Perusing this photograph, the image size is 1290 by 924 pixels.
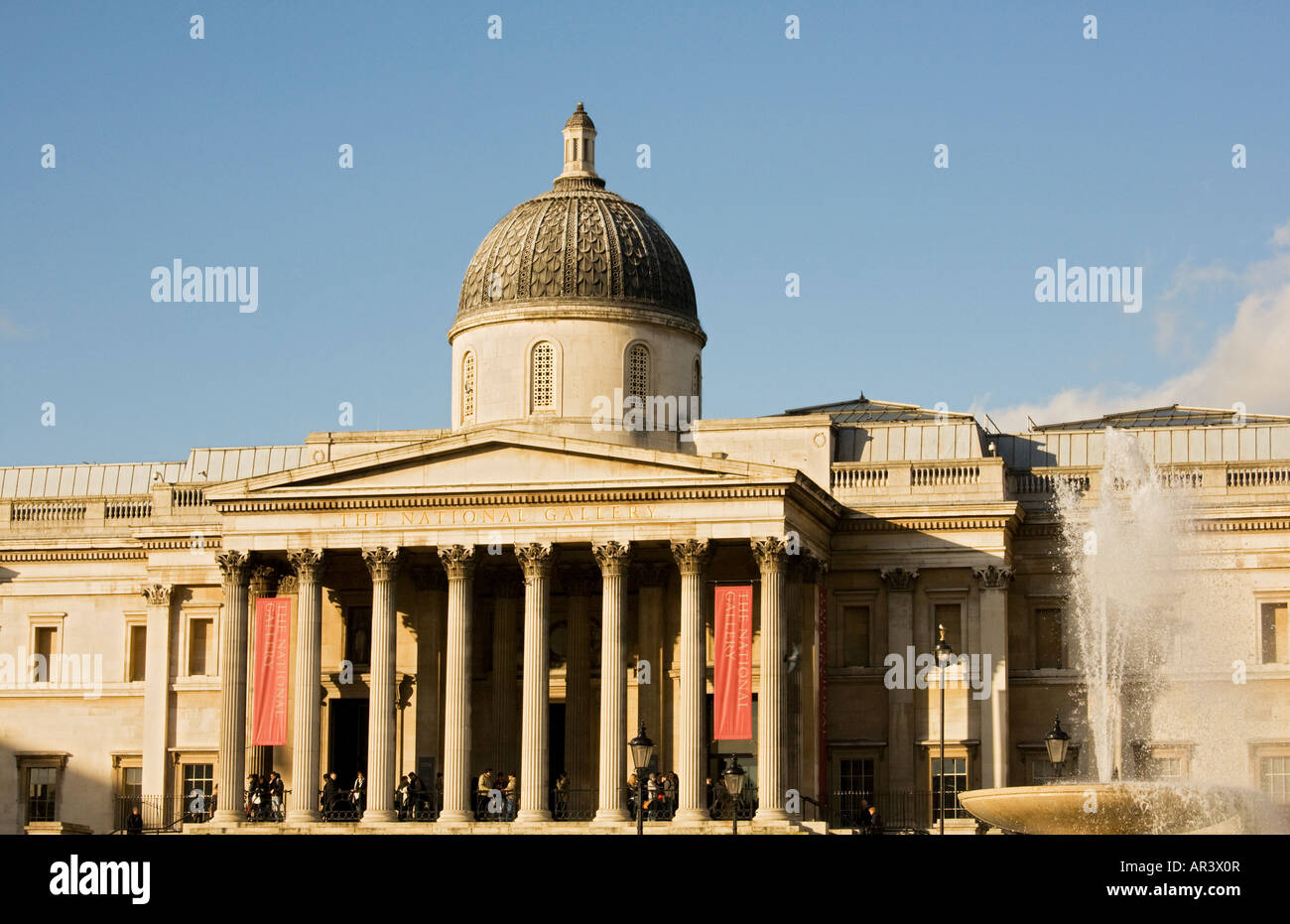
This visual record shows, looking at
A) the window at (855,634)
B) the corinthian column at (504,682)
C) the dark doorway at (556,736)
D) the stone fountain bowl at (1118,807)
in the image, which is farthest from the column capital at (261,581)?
the stone fountain bowl at (1118,807)

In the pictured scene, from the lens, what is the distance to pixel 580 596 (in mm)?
64250

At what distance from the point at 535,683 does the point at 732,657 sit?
17.0 feet

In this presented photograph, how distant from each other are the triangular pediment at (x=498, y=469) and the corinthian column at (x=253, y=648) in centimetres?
340

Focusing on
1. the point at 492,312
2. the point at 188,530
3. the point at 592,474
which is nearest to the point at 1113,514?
the point at 592,474

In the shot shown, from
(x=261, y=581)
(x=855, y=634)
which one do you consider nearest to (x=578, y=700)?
(x=855, y=634)

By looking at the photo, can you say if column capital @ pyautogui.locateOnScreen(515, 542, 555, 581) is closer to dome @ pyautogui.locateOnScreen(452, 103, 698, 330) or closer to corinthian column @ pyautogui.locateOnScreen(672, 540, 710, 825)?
corinthian column @ pyautogui.locateOnScreen(672, 540, 710, 825)

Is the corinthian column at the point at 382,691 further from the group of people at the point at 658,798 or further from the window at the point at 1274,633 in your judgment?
the window at the point at 1274,633

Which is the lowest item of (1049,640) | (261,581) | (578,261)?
(1049,640)

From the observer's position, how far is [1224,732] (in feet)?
209

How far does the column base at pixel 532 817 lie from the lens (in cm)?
5794

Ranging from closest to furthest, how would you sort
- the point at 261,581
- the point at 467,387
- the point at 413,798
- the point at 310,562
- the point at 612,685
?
1. the point at 612,685
2. the point at 413,798
3. the point at 310,562
4. the point at 261,581
5. the point at 467,387

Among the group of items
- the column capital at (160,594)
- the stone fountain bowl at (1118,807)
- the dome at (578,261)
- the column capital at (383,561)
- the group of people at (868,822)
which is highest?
the dome at (578,261)

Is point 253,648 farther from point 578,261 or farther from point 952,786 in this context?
point 952,786

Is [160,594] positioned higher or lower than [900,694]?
higher
